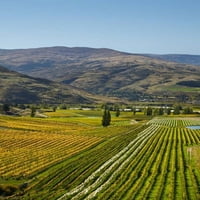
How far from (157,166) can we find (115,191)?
53.0 ft

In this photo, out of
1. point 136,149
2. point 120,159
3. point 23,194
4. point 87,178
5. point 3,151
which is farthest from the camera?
point 136,149

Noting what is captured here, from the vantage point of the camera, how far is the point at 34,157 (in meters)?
65.5

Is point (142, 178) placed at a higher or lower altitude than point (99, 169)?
higher

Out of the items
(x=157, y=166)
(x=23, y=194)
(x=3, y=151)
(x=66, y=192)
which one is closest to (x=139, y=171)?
(x=157, y=166)

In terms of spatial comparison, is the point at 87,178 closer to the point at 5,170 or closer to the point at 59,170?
the point at 59,170

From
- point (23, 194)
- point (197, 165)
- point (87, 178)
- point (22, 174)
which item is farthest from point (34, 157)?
point (197, 165)

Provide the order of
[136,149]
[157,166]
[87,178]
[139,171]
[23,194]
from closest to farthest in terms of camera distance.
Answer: [23,194] → [87,178] → [139,171] → [157,166] → [136,149]

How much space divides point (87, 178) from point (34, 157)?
1731cm

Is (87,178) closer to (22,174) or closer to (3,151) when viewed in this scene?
(22,174)

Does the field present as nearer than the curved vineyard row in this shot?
No

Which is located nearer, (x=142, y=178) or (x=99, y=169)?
(x=142, y=178)

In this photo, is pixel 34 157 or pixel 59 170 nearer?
pixel 59 170

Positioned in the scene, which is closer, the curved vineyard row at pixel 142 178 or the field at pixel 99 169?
the curved vineyard row at pixel 142 178

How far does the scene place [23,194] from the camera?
43812mm
